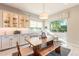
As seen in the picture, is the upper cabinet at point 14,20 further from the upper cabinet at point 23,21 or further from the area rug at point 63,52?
the area rug at point 63,52

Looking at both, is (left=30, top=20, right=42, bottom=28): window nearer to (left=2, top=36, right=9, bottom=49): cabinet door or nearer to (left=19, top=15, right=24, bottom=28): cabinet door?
(left=19, top=15, right=24, bottom=28): cabinet door

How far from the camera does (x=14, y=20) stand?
73.0 inches

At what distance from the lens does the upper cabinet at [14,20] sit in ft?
5.84

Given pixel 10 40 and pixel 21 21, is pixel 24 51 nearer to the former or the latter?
pixel 10 40

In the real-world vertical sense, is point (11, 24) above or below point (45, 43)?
above

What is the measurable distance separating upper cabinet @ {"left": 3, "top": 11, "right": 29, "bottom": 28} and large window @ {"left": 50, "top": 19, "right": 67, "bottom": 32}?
44 cm

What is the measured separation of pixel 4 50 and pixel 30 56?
1.41ft

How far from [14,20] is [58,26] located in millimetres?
758

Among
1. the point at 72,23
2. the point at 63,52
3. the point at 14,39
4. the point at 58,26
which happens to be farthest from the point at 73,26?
the point at 14,39

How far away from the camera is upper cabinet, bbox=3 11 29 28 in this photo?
178 centimetres

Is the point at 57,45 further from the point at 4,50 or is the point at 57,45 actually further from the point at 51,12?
the point at 4,50

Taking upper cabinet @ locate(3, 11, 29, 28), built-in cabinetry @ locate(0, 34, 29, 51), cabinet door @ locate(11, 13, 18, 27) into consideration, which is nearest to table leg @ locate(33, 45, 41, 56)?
built-in cabinetry @ locate(0, 34, 29, 51)

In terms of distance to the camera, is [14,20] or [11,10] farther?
[14,20]

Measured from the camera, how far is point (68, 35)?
72.6 inches
